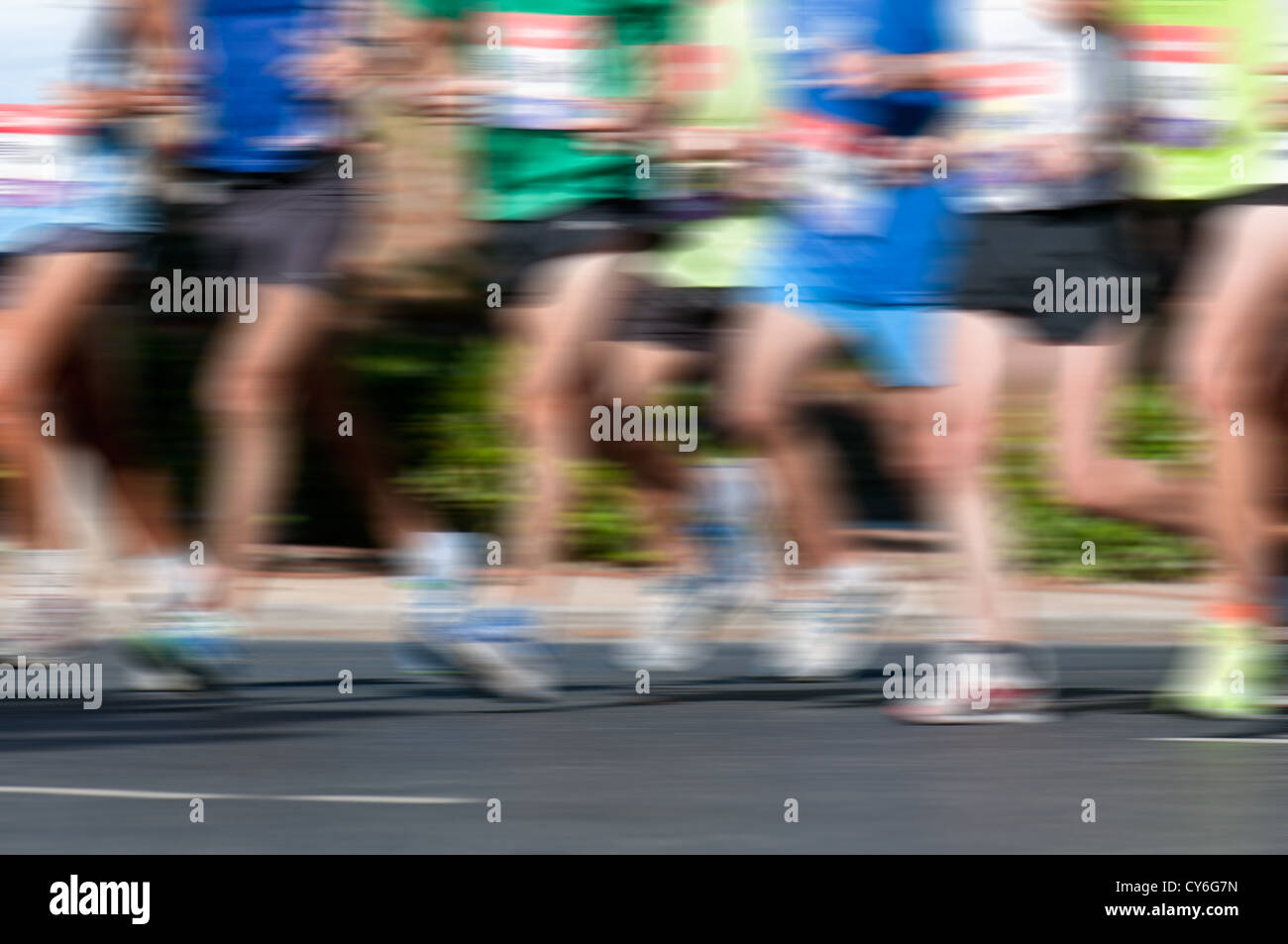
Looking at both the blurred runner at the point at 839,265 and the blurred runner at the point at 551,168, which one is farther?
the blurred runner at the point at 551,168

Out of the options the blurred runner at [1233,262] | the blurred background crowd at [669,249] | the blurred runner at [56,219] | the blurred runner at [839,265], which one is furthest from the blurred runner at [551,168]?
the blurred runner at [1233,262]

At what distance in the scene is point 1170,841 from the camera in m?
4.45

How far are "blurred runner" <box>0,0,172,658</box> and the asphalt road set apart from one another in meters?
0.40

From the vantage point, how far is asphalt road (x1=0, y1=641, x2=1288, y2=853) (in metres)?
4.49

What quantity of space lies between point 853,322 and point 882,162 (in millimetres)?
493

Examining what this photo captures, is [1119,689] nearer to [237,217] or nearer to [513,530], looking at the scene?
[513,530]

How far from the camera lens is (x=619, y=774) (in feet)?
17.1

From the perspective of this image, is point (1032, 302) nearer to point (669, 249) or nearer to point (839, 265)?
point (839, 265)

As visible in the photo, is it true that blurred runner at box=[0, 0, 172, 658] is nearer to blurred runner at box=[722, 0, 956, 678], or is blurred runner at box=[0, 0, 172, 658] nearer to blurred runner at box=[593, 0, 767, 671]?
blurred runner at box=[593, 0, 767, 671]

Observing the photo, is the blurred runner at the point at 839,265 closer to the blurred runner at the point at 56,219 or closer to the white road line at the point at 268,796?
the blurred runner at the point at 56,219

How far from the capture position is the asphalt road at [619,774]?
449 cm

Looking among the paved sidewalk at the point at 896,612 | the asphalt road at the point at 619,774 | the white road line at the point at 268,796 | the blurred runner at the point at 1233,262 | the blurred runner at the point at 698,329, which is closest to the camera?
the asphalt road at the point at 619,774

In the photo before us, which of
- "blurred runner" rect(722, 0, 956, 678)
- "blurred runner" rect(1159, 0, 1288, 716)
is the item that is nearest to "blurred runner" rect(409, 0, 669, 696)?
"blurred runner" rect(722, 0, 956, 678)

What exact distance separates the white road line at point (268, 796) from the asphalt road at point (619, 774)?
1 centimetres
